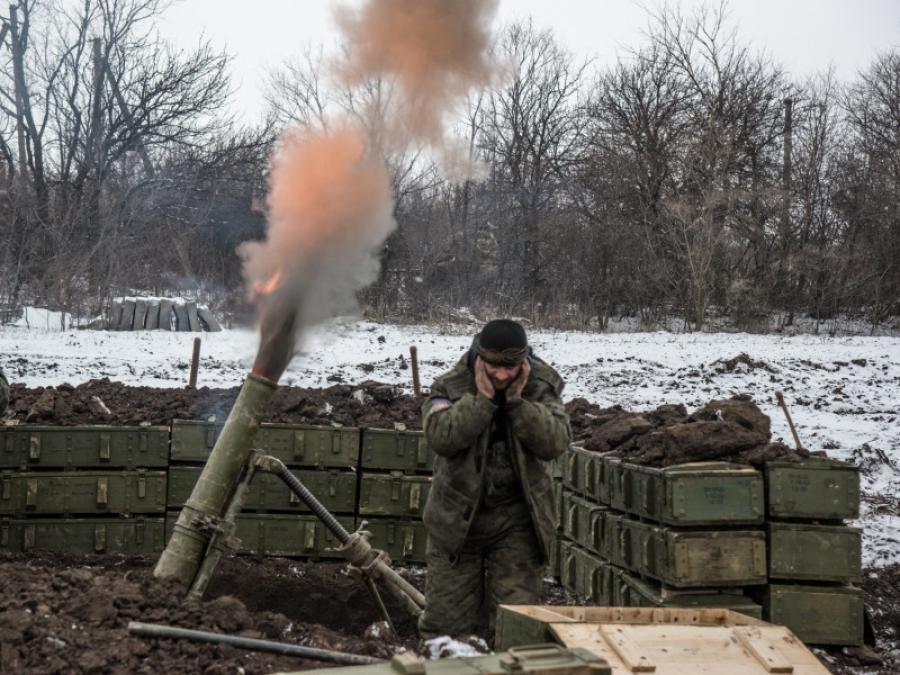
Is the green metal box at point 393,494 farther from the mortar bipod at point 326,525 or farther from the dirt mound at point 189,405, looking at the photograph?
the mortar bipod at point 326,525

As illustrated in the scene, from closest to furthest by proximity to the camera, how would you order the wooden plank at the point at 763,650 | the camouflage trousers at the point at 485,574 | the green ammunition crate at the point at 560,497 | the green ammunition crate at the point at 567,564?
the wooden plank at the point at 763,650 → the camouflage trousers at the point at 485,574 → the green ammunition crate at the point at 567,564 → the green ammunition crate at the point at 560,497

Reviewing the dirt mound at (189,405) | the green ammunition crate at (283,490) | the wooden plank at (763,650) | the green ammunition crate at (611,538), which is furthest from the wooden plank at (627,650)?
the dirt mound at (189,405)

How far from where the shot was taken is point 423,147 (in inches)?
280

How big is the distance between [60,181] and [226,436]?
20.8 m

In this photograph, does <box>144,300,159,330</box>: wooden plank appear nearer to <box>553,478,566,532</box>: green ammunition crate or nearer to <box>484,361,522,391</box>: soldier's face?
<box>553,478,566,532</box>: green ammunition crate

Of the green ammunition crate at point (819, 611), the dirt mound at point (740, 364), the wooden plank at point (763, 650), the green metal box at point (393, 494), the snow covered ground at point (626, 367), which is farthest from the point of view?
the dirt mound at point (740, 364)

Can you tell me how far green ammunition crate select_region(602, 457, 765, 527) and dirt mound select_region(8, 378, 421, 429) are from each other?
3.29 m

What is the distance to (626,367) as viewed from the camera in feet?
55.1

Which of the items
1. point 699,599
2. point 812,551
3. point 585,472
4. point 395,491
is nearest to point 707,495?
point 699,599

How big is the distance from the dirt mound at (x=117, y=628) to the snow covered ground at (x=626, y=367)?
845 centimetres

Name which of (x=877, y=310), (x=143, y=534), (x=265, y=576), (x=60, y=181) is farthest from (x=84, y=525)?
(x=877, y=310)

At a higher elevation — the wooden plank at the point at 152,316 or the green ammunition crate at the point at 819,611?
the wooden plank at the point at 152,316

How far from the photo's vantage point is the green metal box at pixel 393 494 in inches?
375

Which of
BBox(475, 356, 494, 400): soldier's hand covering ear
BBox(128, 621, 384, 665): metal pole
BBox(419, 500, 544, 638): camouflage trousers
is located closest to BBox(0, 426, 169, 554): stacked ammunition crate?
BBox(419, 500, 544, 638): camouflage trousers
